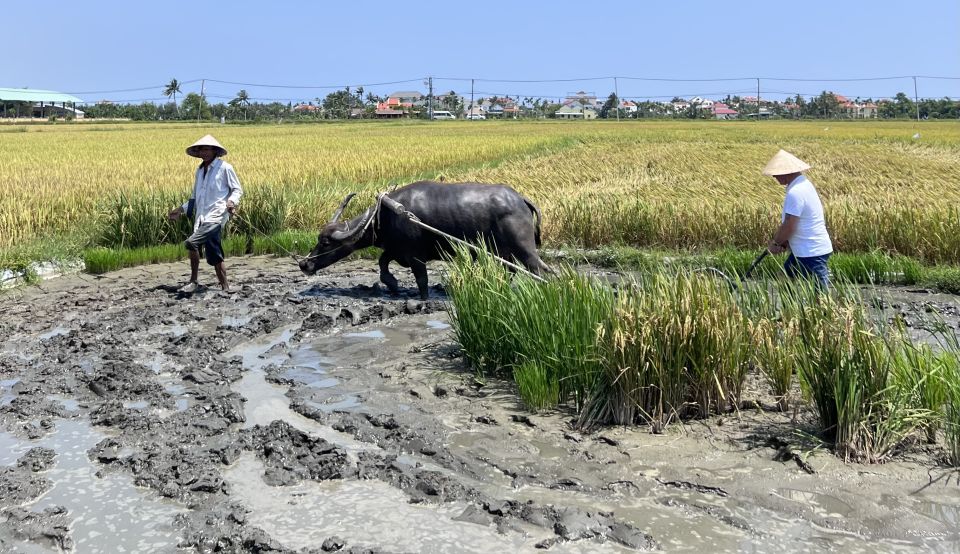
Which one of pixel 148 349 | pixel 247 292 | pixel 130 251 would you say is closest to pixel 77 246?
pixel 130 251

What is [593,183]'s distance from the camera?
19.0 m

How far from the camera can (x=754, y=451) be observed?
16.0 feet

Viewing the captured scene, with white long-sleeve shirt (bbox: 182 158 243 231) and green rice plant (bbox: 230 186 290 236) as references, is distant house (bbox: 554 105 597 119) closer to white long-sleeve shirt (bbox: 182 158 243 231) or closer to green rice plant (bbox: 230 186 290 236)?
green rice plant (bbox: 230 186 290 236)

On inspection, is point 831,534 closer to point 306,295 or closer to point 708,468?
point 708,468

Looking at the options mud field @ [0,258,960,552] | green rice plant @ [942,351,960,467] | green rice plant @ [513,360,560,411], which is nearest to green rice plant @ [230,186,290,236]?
mud field @ [0,258,960,552]

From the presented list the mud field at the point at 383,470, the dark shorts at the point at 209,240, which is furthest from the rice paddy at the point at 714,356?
the dark shorts at the point at 209,240

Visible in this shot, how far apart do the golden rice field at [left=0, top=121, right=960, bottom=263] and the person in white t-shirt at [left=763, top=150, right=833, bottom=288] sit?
452 centimetres

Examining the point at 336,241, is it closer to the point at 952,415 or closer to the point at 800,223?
the point at 800,223

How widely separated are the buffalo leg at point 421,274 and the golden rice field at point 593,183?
3.69 meters

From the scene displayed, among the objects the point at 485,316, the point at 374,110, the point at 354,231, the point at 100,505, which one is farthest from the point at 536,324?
the point at 374,110

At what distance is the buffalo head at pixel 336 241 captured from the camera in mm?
9148

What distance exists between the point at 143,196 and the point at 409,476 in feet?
28.7

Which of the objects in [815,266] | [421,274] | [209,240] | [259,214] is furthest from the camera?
[259,214]

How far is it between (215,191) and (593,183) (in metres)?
11.0
